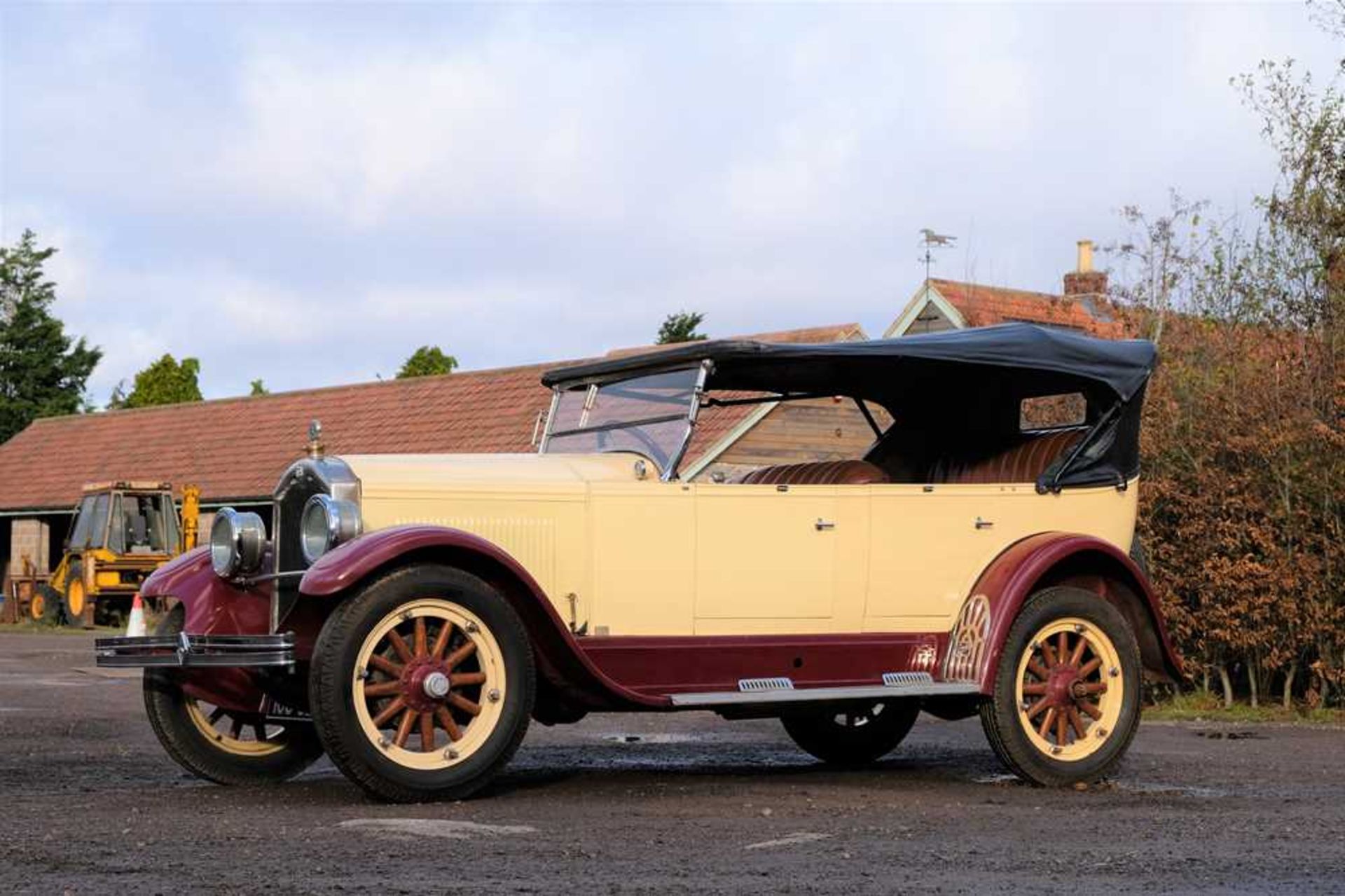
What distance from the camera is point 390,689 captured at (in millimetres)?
7711

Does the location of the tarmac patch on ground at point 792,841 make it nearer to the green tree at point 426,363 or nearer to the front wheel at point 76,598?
the front wheel at point 76,598

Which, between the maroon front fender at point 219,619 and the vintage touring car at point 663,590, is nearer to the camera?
the vintage touring car at point 663,590

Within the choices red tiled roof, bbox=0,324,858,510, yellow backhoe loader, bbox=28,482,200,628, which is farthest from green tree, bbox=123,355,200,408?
yellow backhoe loader, bbox=28,482,200,628

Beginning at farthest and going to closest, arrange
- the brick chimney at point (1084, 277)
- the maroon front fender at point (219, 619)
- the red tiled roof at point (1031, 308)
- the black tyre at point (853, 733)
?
the brick chimney at point (1084, 277) < the red tiled roof at point (1031, 308) < the black tyre at point (853, 733) < the maroon front fender at point (219, 619)

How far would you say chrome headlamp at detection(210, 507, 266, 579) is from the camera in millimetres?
8438

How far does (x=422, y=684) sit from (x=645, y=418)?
6.58ft

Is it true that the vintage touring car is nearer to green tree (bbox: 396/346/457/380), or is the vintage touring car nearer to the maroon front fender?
the maroon front fender

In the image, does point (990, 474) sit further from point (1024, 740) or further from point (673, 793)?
point (673, 793)

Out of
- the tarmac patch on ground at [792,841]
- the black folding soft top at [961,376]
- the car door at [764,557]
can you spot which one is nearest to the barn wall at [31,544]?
the black folding soft top at [961,376]

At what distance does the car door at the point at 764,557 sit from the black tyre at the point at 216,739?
191 centimetres

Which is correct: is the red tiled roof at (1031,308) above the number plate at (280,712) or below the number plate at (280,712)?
above

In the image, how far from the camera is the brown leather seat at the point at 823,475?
9242 millimetres

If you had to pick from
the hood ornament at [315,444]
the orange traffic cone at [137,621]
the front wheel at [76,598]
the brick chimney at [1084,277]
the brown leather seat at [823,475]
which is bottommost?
the front wheel at [76,598]

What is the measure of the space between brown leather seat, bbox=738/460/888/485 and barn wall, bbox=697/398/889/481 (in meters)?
0.15
